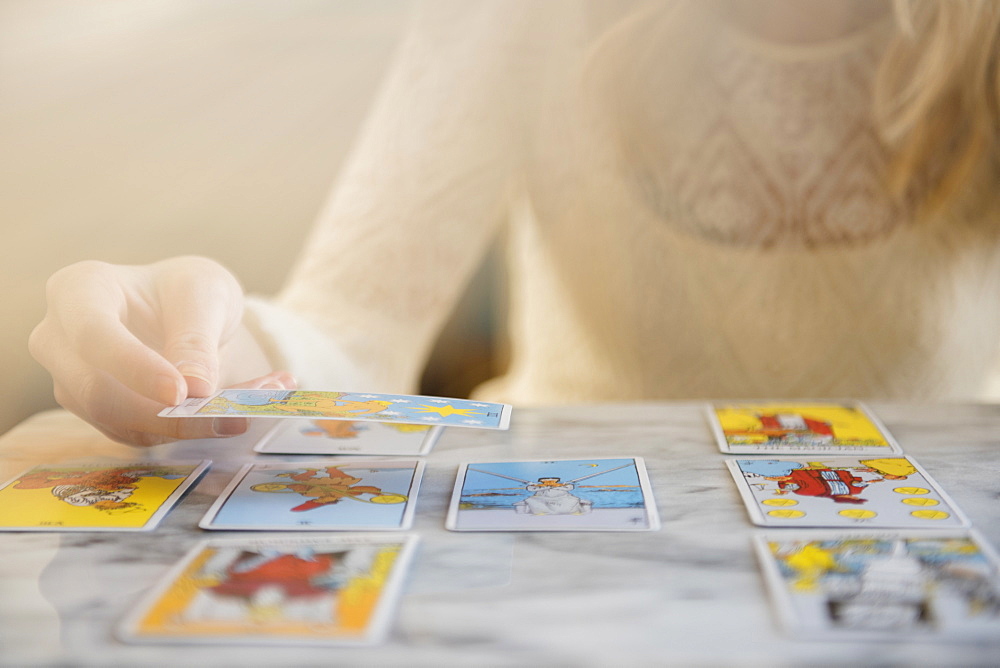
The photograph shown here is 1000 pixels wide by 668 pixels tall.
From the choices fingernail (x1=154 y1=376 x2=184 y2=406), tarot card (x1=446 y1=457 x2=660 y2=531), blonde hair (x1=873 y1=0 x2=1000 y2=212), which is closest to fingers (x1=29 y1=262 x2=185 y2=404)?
fingernail (x1=154 y1=376 x2=184 y2=406)

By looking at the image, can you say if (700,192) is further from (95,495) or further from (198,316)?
(95,495)

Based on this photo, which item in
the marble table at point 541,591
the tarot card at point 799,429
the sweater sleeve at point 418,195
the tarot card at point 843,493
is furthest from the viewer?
the sweater sleeve at point 418,195

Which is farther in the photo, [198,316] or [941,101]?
[941,101]

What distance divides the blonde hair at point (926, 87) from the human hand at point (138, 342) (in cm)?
55

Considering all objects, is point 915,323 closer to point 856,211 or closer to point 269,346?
point 856,211

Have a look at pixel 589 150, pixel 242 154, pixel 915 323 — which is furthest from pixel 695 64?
pixel 242 154

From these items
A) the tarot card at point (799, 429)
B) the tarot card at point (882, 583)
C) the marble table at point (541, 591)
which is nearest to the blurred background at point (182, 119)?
the marble table at point (541, 591)

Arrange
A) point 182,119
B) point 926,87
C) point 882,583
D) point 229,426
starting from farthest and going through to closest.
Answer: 1. point 182,119
2. point 926,87
3. point 229,426
4. point 882,583

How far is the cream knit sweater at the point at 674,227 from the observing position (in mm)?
858

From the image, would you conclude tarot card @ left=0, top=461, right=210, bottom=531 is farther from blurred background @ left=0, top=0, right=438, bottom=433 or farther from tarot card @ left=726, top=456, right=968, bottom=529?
blurred background @ left=0, top=0, right=438, bottom=433

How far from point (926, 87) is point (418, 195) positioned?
0.59m

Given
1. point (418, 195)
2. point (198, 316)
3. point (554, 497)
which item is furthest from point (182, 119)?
point (554, 497)

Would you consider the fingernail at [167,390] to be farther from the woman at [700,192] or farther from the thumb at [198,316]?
the woman at [700,192]

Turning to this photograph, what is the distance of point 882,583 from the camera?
1.18 ft
